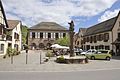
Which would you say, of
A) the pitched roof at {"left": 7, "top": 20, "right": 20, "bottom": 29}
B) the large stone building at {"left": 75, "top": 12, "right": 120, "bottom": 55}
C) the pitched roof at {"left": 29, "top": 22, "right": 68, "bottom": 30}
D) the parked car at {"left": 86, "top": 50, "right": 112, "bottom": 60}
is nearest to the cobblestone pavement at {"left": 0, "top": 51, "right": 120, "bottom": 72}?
the parked car at {"left": 86, "top": 50, "right": 112, "bottom": 60}

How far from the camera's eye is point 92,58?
1337 inches

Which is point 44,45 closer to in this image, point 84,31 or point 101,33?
point 84,31

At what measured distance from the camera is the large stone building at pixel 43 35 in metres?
74.7

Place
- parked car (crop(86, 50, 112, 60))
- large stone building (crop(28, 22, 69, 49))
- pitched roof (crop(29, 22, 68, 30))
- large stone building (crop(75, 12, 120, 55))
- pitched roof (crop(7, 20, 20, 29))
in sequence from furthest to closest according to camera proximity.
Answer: pitched roof (crop(29, 22, 68, 30))
large stone building (crop(28, 22, 69, 49))
large stone building (crop(75, 12, 120, 55))
pitched roof (crop(7, 20, 20, 29))
parked car (crop(86, 50, 112, 60))

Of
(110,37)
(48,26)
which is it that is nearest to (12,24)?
(110,37)

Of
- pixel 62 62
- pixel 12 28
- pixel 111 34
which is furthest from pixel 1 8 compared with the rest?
pixel 111 34

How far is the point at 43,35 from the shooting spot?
247 ft

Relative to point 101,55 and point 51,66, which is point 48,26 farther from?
point 51,66

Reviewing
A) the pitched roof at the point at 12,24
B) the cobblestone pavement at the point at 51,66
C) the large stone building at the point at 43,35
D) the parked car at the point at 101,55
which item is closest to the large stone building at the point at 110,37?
the parked car at the point at 101,55

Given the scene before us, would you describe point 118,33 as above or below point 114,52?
above

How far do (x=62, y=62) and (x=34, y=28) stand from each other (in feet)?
165

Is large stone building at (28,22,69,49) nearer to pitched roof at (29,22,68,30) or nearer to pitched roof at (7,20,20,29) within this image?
pitched roof at (29,22,68,30)

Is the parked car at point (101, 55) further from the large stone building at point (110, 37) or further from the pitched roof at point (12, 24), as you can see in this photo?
the pitched roof at point (12, 24)

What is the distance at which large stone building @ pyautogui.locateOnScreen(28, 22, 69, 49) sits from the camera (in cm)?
7469
